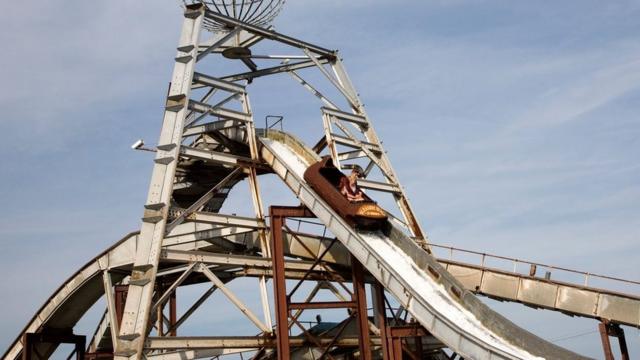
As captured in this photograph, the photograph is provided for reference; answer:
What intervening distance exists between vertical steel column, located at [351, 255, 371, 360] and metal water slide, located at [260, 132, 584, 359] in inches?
66.6

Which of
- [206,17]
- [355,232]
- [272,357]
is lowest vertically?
[272,357]

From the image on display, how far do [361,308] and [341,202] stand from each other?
3713 mm

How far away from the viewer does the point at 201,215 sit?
28.5 m

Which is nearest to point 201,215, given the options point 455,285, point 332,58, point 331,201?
point 331,201

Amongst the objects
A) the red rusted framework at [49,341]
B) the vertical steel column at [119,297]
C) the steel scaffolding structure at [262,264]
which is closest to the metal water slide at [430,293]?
the steel scaffolding structure at [262,264]

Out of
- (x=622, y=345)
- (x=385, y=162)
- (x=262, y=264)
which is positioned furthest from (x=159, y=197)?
(x=622, y=345)

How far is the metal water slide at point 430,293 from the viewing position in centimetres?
2192

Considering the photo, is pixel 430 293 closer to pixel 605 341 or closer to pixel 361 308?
pixel 361 308

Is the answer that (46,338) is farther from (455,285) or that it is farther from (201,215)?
(455,285)

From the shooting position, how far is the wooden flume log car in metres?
26.9

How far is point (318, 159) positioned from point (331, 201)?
12.7 feet

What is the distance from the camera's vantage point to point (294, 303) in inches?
1080

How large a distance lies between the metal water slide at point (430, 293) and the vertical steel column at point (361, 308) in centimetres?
169

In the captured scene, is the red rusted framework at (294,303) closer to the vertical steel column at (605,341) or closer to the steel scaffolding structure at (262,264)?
the steel scaffolding structure at (262,264)
